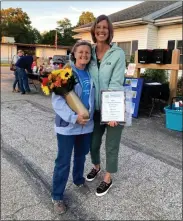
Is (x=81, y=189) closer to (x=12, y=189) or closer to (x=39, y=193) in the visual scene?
A: (x=39, y=193)

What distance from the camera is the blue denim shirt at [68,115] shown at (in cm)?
225

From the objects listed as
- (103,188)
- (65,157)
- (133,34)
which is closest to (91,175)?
(103,188)

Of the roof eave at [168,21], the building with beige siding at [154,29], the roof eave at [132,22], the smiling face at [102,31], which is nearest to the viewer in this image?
the smiling face at [102,31]

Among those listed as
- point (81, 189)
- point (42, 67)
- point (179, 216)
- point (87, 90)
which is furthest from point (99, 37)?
point (42, 67)

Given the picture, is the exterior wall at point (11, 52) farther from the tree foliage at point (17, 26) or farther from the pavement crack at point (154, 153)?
the pavement crack at point (154, 153)

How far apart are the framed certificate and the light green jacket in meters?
0.07

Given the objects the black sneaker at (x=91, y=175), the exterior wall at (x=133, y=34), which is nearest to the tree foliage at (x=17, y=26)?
the exterior wall at (x=133, y=34)

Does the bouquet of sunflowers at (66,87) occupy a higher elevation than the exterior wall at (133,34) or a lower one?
lower

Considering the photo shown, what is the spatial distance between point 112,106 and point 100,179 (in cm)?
117

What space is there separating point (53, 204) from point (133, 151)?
190 cm

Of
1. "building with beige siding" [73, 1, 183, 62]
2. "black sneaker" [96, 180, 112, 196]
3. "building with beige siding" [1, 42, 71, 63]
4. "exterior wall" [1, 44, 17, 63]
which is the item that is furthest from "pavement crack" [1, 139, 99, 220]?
"exterior wall" [1, 44, 17, 63]

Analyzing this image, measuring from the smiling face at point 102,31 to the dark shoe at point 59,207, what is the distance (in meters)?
1.66

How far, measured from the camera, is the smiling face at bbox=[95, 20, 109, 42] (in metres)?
2.42

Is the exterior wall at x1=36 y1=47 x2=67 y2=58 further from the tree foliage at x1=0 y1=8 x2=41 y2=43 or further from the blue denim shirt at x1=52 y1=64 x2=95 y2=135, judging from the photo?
the blue denim shirt at x1=52 y1=64 x2=95 y2=135
